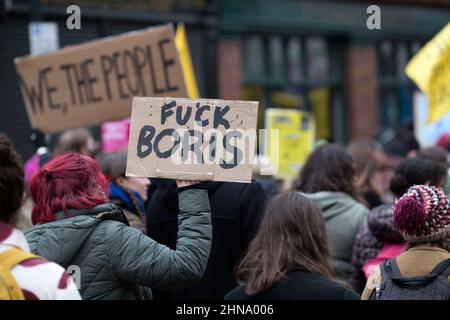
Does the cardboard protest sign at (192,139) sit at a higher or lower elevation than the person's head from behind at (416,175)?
higher

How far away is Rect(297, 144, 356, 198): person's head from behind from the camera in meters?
4.87

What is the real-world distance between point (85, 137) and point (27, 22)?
4528 mm

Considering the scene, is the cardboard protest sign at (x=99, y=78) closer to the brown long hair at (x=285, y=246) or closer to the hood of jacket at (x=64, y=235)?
the brown long hair at (x=285, y=246)

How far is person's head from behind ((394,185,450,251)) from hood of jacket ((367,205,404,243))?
0.99 metres

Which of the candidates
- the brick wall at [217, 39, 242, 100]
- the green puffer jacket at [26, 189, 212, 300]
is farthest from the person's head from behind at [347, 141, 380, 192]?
the brick wall at [217, 39, 242, 100]

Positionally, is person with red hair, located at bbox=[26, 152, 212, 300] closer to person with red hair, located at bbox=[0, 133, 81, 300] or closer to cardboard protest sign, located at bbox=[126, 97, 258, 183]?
cardboard protest sign, located at bbox=[126, 97, 258, 183]

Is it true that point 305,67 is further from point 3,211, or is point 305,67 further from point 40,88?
point 3,211

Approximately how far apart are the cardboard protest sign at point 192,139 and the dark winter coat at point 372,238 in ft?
4.03

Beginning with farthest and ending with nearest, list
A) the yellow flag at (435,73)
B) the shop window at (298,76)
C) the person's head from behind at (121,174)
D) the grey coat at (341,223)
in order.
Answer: the shop window at (298,76)
the yellow flag at (435,73)
the grey coat at (341,223)
the person's head from behind at (121,174)

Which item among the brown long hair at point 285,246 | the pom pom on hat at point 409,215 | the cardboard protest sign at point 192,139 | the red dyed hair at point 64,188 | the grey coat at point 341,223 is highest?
the cardboard protest sign at point 192,139

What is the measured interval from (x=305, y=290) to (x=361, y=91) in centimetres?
1024

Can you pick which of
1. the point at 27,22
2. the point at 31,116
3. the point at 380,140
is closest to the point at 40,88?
the point at 31,116

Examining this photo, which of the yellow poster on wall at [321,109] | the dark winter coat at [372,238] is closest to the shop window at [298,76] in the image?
the yellow poster on wall at [321,109]

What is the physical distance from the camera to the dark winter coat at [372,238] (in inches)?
163
